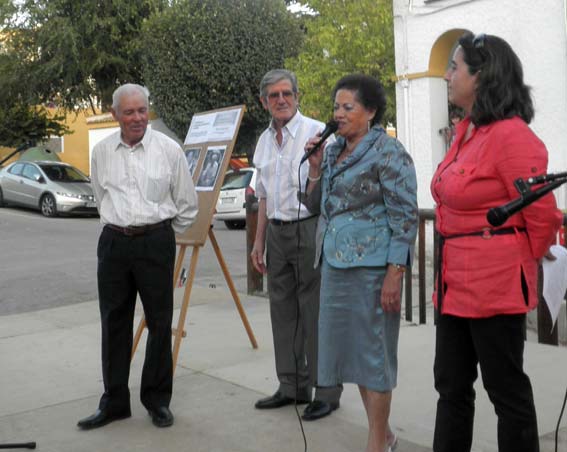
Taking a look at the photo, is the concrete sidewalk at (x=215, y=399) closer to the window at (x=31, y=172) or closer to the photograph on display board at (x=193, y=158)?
the photograph on display board at (x=193, y=158)

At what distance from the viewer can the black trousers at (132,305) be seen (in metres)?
4.79

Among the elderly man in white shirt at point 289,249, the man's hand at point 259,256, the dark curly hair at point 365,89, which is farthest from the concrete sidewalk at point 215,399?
the dark curly hair at point 365,89

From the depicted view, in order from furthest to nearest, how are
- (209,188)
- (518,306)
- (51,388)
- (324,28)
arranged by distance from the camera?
(324,28), (209,188), (51,388), (518,306)

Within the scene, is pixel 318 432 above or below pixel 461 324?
below

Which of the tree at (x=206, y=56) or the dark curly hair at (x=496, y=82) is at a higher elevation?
the tree at (x=206, y=56)

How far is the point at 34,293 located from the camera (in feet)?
32.9

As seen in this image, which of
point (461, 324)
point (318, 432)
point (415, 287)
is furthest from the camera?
point (415, 287)

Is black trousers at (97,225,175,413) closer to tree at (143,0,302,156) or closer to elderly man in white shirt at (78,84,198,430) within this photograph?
elderly man in white shirt at (78,84,198,430)

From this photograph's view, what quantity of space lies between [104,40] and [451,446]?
24955 millimetres

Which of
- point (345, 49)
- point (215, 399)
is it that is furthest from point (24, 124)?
point (215, 399)

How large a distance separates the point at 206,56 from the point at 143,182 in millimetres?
21216

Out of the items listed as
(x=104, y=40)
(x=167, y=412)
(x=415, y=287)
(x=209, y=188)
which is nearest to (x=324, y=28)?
(x=104, y=40)

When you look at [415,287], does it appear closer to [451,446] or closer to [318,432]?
[318,432]

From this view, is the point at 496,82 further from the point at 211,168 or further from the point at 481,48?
the point at 211,168
